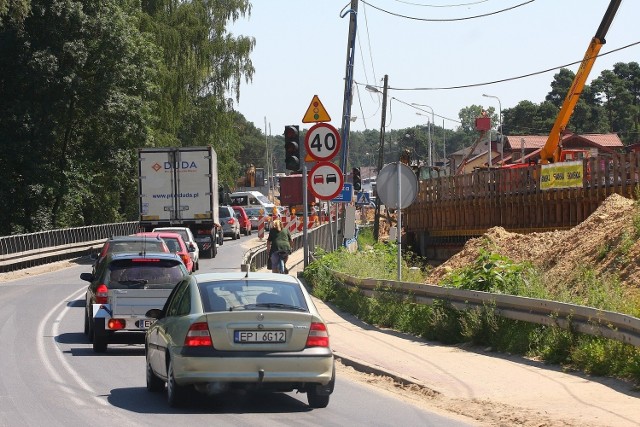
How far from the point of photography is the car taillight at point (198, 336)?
10812 millimetres

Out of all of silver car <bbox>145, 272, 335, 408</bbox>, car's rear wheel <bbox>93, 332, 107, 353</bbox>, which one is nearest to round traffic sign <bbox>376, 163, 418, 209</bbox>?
car's rear wheel <bbox>93, 332, 107, 353</bbox>

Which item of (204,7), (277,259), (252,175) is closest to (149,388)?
(277,259)

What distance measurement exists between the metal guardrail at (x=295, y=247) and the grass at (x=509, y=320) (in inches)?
288

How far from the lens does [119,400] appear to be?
12.0 m

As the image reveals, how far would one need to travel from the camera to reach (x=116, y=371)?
1473 centimetres

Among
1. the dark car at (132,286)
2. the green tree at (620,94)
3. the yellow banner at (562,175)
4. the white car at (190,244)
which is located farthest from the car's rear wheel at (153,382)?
the green tree at (620,94)

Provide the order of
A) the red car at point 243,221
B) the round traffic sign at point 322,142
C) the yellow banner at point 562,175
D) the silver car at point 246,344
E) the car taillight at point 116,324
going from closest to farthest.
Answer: the silver car at point 246,344 → the car taillight at point 116,324 → the round traffic sign at point 322,142 → the yellow banner at point 562,175 → the red car at point 243,221

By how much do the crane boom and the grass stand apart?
16.1 m

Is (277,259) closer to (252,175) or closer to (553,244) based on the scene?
(553,244)

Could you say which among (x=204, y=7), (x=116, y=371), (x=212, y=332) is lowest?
(x=116, y=371)

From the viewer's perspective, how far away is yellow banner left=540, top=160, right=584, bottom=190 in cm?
3444

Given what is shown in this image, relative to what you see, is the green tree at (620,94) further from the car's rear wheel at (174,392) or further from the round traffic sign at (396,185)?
the car's rear wheel at (174,392)

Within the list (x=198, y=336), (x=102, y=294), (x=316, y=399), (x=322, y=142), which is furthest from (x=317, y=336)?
(x=322, y=142)

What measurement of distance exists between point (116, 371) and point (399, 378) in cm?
386
